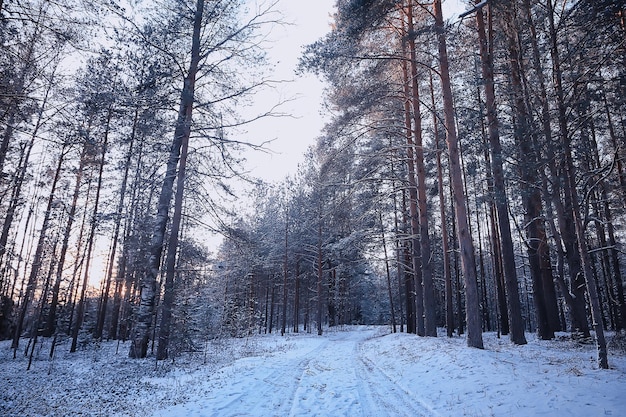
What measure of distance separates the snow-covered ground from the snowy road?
0.02 m

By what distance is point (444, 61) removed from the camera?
36.4ft

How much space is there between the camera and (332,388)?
23.0 ft

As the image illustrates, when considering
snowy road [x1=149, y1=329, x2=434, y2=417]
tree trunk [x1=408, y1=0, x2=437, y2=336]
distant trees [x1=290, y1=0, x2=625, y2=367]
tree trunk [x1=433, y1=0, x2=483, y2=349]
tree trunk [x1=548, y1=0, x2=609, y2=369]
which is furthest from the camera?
tree trunk [x1=408, y1=0, x2=437, y2=336]

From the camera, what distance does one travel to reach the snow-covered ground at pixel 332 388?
5.18 m

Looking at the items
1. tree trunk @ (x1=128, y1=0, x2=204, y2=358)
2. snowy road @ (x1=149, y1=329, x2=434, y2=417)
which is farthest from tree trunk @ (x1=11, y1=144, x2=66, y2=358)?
snowy road @ (x1=149, y1=329, x2=434, y2=417)

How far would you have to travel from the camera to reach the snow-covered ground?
5.18 metres

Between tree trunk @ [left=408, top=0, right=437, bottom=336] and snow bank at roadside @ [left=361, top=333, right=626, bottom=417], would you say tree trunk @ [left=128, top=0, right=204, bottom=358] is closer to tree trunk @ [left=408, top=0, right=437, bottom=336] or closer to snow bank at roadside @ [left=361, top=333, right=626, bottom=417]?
snow bank at roadside @ [left=361, top=333, right=626, bottom=417]

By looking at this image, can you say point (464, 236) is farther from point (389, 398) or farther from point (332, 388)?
point (332, 388)

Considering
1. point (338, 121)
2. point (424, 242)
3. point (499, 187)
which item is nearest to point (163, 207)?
point (338, 121)

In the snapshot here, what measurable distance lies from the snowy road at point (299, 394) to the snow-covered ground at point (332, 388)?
0.06 feet

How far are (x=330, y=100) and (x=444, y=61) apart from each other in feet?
16.4

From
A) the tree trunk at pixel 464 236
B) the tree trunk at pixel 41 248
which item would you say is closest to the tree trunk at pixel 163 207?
the tree trunk at pixel 41 248

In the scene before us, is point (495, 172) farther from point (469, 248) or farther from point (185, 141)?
point (185, 141)

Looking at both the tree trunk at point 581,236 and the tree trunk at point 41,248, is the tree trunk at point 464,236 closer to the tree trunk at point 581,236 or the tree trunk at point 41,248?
the tree trunk at point 581,236
